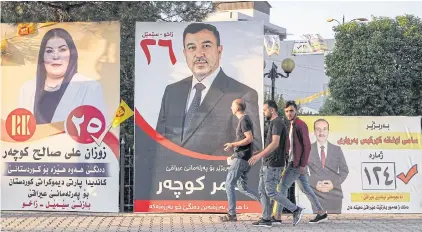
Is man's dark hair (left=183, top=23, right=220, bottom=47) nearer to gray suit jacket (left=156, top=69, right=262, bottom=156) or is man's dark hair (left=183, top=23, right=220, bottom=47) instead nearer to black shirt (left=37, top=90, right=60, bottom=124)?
gray suit jacket (left=156, top=69, right=262, bottom=156)

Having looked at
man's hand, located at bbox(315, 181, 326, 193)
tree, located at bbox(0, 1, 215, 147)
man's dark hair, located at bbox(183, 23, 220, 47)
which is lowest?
man's hand, located at bbox(315, 181, 326, 193)

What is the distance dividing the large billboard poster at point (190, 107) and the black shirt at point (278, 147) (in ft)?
2.87

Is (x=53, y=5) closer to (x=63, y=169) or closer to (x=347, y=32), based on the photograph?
(x=63, y=169)

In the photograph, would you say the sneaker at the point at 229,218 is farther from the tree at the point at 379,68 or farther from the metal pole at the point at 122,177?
the tree at the point at 379,68

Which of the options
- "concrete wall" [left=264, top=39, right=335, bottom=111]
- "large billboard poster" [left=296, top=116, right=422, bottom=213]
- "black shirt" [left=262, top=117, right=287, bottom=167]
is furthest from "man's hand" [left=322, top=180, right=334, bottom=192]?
"concrete wall" [left=264, top=39, right=335, bottom=111]

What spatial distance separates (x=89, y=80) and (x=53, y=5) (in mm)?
2339

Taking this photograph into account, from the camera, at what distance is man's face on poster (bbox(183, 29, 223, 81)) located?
10.4 metres

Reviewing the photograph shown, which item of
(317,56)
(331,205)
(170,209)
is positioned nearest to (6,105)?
(170,209)

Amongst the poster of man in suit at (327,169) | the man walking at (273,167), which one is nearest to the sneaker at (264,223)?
the man walking at (273,167)

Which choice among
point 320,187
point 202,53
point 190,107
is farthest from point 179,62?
point 320,187

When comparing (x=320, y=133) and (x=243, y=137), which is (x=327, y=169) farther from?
(x=243, y=137)

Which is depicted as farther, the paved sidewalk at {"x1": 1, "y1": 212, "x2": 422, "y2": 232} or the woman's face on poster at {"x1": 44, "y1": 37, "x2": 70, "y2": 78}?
the woman's face on poster at {"x1": 44, "y1": 37, "x2": 70, "y2": 78}

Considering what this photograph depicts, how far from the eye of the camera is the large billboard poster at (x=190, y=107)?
10.3 m

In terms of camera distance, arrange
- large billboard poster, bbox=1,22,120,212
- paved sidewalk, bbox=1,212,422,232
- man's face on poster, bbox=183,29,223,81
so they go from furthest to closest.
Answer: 1. large billboard poster, bbox=1,22,120,212
2. man's face on poster, bbox=183,29,223,81
3. paved sidewalk, bbox=1,212,422,232
